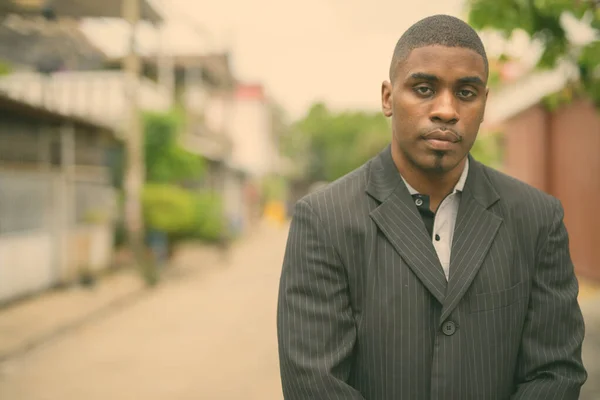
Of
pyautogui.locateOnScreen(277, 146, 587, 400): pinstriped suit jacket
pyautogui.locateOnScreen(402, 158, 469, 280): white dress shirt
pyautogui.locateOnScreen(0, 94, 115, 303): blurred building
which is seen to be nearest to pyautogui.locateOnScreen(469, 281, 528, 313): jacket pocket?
pyautogui.locateOnScreen(277, 146, 587, 400): pinstriped suit jacket

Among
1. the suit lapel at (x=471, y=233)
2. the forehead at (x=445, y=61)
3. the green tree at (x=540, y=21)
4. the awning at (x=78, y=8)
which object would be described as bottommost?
the suit lapel at (x=471, y=233)

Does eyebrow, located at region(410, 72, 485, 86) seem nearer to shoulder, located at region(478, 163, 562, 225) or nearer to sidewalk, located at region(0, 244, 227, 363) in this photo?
shoulder, located at region(478, 163, 562, 225)

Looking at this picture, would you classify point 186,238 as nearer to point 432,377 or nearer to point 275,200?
point 432,377

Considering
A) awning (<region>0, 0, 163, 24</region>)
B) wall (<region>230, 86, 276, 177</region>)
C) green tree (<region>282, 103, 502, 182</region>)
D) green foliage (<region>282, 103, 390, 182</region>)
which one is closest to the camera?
awning (<region>0, 0, 163, 24</region>)

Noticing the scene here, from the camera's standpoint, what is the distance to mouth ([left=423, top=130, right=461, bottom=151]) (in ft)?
5.56

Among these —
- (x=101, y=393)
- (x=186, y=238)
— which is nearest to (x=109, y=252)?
(x=186, y=238)

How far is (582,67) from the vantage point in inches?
181

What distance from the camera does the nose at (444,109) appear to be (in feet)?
5.50

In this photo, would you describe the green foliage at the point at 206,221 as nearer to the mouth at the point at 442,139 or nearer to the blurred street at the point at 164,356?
the blurred street at the point at 164,356

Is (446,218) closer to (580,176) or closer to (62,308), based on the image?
(62,308)

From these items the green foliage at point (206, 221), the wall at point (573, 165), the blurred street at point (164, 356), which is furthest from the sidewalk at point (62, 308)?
the wall at point (573, 165)

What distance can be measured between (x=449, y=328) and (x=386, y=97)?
0.72 meters

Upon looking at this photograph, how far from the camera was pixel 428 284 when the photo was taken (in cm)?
168

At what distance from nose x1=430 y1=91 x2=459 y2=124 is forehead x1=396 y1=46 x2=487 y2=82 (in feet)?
0.17
